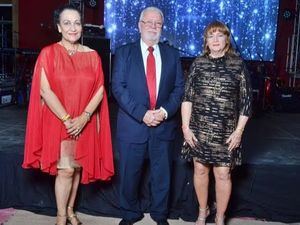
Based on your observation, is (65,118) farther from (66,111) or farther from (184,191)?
(184,191)

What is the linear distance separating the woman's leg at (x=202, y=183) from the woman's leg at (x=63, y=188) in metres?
0.74

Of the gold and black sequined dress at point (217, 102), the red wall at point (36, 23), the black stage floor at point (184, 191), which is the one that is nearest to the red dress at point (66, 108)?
the black stage floor at point (184, 191)

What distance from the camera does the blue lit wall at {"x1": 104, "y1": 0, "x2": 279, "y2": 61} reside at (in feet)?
24.1

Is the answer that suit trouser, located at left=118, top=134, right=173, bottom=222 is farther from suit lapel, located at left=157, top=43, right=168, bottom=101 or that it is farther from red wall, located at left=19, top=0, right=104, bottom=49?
red wall, located at left=19, top=0, right=104, bottom=49

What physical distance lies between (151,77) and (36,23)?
244 inches

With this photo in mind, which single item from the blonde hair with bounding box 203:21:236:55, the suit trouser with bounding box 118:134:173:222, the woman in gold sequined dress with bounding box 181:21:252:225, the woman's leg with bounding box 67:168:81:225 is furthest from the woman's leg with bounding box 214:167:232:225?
the woman's leg with bounding box 67:168:81:225

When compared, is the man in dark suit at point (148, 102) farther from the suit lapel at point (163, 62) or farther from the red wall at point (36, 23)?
the red wall at point (36, 23)

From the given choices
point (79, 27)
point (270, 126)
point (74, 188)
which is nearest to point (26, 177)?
point (74, 188)

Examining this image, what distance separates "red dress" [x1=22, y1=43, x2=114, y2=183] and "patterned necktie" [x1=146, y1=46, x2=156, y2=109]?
0.28m

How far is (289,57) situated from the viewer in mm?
7645

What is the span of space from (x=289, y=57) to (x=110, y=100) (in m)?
4.01

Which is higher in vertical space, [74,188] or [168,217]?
[74,188]

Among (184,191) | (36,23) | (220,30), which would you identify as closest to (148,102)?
(220,30)

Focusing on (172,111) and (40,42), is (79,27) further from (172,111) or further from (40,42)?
(40,42)
